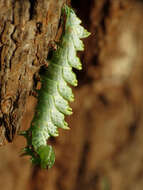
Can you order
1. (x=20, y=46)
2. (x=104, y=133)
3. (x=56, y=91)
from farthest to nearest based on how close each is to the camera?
(x=104, y=133) < (x=56, y=91) < (x=20, y=46)

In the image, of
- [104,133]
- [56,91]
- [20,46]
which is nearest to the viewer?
[20,46]

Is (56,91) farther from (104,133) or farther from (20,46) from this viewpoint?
(104,133)

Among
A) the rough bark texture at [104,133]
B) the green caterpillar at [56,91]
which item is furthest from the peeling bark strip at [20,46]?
the rough bark texture at [104,133]

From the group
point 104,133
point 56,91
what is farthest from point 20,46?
point 104,133

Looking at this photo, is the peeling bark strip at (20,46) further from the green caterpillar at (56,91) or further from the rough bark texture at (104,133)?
the rough bark texture at (104,133)

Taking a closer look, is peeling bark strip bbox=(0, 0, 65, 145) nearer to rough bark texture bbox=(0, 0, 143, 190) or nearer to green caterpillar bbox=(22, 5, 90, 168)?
green caterpillar bbox=(22, 5, 90, 168)

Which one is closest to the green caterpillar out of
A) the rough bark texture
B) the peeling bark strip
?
the peeling bark strip
